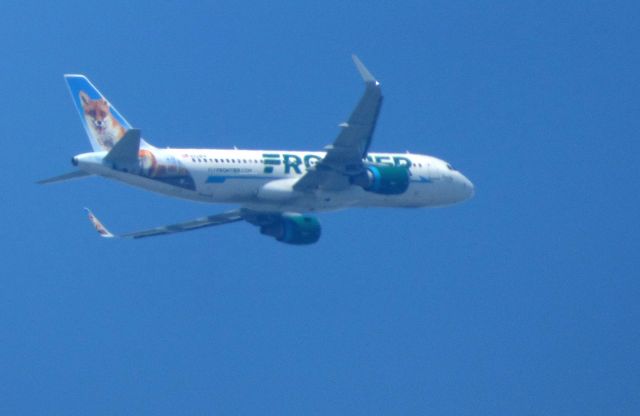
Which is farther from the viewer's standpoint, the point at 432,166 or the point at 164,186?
the point at 432,166

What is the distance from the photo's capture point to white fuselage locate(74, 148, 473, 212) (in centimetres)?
8638

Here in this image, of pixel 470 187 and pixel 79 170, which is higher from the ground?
pixel 470 187

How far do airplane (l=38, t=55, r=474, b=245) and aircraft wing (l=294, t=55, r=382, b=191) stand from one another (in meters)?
0.05

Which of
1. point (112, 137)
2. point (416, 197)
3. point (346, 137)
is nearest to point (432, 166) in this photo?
point (416, 197)

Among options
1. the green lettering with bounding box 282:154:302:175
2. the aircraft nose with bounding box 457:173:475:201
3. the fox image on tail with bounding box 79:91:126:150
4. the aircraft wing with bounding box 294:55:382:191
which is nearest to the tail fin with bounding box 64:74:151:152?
the fox image on tail with bounding box 79:91:126:150

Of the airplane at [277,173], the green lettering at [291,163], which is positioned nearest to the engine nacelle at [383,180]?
the airplane at [277,173]

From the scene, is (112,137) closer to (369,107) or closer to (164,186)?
(164,186)

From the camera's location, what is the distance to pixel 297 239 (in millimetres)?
93875

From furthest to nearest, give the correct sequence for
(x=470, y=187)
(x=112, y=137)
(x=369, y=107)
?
(x=470, y=187) < (x=112, y=137) < (x=369, y=107)

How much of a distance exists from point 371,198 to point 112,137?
1306 cm

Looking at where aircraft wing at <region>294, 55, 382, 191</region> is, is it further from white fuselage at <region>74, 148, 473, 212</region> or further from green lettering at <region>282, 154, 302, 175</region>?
green lettering at <region>282, 154, 302, 175</region>

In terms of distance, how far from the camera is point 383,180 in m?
89.1

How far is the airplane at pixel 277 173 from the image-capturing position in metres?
85.1

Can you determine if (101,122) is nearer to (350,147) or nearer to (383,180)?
(350,147)
